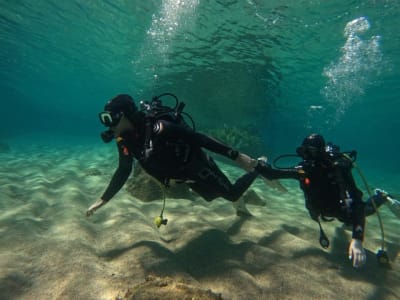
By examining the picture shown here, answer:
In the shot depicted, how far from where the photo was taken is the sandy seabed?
2963 mm

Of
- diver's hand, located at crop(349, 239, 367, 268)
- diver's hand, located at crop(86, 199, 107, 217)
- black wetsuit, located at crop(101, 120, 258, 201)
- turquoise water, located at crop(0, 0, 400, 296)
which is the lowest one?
diver's hand, located at crop(86, 199, 107, 217)

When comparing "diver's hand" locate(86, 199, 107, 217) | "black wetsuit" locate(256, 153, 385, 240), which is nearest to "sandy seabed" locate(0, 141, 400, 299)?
"diver's hand" locate(86, 199, 107, 217)

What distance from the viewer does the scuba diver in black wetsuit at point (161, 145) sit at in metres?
3.94

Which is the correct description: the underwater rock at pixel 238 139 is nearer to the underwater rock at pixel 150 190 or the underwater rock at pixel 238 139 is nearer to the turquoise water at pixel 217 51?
the turquoise water at pixel 217 51

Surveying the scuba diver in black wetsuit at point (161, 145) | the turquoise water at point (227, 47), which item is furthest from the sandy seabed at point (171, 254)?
the turquoise water at point (227, 47)

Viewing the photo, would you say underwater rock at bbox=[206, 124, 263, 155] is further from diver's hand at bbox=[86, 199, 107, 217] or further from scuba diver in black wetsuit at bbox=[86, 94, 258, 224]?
diver's hand at bbox=[86, 199, 107, 217]

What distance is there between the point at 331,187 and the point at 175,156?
278 cm

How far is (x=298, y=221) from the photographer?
6344 millimetres

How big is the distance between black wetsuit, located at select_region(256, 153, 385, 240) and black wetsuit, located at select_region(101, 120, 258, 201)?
997mm

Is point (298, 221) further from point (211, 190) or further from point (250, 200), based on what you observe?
point (211, 190)

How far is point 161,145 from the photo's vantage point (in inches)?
156

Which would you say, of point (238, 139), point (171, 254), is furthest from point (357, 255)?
point (238, 139)

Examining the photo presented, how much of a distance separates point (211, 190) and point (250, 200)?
3235mm

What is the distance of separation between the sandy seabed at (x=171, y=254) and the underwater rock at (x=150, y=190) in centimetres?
59
